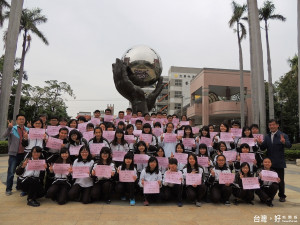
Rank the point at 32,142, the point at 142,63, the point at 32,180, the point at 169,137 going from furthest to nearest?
the point at 142,63 → the point at 169,137 → the point at 32,142 → the point at 32,180

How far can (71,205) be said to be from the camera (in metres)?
4.60

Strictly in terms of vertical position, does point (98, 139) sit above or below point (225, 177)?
above

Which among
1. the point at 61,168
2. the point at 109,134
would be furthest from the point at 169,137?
the point at 61,168

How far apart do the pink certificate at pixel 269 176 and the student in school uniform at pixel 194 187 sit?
4.05 ft

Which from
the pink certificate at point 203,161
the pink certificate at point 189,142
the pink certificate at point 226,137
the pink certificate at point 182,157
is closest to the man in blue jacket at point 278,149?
the pink certificate at point 226,137

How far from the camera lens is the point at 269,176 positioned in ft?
16.2

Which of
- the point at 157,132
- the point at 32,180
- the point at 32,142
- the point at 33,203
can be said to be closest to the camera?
the point at 33,203

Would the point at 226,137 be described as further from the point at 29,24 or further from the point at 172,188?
the point at 29,24

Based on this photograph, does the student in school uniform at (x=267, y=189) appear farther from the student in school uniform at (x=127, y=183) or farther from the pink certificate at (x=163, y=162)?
the student in school uniform at (x=127, y=183)

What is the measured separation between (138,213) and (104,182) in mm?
1093

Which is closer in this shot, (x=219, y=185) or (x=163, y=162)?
(x=219, y=185)

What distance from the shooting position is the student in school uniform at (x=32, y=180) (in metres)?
4.68

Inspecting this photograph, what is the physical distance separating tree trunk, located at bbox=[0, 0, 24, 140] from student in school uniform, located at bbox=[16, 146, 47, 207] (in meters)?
11.0

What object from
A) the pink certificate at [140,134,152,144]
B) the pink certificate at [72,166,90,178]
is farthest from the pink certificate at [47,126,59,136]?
the pink certificate at [140,134,152,144]
